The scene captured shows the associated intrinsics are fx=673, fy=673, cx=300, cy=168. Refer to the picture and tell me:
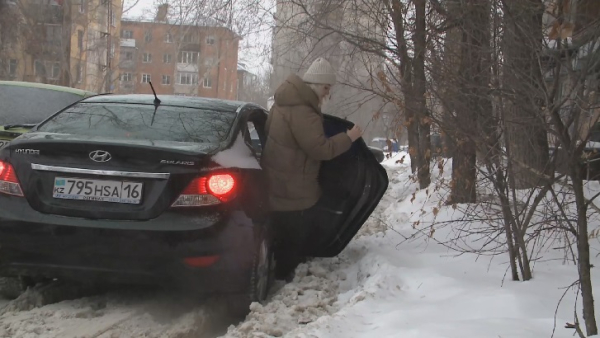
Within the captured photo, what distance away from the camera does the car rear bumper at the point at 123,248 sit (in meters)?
3.88

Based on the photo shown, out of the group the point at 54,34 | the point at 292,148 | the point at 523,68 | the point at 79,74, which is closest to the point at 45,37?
the point at 54,34

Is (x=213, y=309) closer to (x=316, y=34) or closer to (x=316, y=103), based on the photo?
(x=316, y=103)

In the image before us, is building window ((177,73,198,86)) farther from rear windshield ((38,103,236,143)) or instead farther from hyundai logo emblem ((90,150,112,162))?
hyundai logo emblem ((90,150,112,162))

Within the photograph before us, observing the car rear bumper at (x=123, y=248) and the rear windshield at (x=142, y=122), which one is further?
the rear windshield at (x=142, y=122)

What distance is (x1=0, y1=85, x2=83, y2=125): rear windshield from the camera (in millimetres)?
7684

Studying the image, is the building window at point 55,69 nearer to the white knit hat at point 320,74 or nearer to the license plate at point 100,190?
the white knit hat at point 320,74

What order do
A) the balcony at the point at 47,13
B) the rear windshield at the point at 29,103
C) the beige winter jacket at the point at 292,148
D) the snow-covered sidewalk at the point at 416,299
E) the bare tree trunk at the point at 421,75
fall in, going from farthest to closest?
1. the balcony at the point at 47,13
2. the rear windshield at the point at 29,103
3. the beige winter jacket at the point at 292,148
4. the bare tree trunk at the point at 421,75
5. the snow-covered sidewalk at the point at 416,299

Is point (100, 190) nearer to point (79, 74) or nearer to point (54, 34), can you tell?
point (54, 34)

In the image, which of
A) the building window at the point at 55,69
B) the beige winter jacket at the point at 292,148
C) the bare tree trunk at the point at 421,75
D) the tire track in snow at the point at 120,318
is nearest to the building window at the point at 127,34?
the building window at the point at 55,69

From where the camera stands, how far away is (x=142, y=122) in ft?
14.8

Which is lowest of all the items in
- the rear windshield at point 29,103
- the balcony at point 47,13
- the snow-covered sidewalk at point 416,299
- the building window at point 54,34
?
the snow-covered sidewalk at point 416,299

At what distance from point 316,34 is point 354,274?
7230 mm

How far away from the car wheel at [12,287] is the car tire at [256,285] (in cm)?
144

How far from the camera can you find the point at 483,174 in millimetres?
4426
